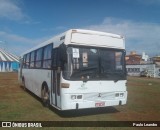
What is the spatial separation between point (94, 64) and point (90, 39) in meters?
1.08

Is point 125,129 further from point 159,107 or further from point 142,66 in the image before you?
point 142,66

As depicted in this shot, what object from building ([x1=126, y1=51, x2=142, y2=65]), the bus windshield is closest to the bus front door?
the bus windshield

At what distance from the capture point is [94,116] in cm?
1051

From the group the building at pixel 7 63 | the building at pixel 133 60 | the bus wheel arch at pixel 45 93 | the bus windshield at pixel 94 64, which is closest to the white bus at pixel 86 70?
the bus windshield at pixel 94 64

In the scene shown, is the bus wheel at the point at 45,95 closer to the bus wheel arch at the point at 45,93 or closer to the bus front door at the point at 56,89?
the bus wheel arch at the point at 45,93

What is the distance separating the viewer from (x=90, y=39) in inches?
408

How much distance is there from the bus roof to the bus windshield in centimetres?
22

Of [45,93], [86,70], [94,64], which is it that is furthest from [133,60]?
[86,70]

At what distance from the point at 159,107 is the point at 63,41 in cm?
646

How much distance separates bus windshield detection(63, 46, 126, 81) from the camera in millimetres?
9734

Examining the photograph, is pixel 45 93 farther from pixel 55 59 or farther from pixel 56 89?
pixel 55 59

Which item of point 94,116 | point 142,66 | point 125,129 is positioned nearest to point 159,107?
point 94,116

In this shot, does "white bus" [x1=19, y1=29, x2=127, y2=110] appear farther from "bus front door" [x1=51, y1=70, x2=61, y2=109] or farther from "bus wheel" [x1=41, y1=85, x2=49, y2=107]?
"bus wheel" [x1=41, y1=85, x2=49, y2=107]

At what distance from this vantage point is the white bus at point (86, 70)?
31.9 ft
